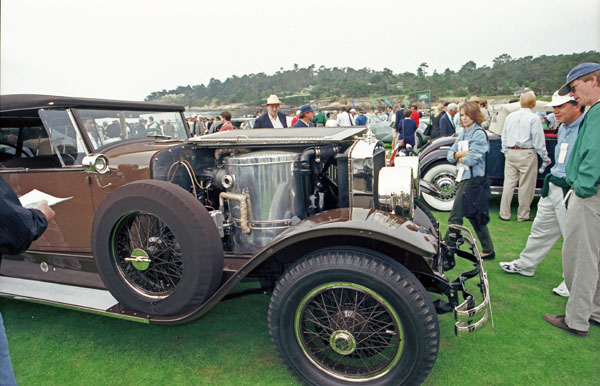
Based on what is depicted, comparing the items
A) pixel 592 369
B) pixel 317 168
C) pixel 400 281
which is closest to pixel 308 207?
pixel 317 168

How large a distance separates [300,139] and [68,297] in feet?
7.01

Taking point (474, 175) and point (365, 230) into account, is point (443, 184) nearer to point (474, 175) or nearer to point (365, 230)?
point (474, 175)

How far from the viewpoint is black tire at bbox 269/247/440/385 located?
1968 millimetres

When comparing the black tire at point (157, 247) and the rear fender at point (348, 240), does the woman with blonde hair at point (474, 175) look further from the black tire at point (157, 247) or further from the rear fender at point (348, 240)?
the black tire at point (157, 247)

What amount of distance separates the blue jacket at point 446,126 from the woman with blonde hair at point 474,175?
19.2ft

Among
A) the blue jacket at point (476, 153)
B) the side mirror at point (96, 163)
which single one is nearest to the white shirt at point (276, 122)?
the blue jacket at point (476, 153)

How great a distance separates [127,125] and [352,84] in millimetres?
71627

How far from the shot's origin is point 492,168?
6.39 meters

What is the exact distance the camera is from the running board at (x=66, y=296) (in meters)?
2.48

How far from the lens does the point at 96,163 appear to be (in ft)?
9.21

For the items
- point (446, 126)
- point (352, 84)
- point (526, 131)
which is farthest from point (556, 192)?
point (352, 84)

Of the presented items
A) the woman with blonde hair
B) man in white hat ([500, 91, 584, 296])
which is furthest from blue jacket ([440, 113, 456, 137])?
man in white hat ([500, 91, 584, 296])

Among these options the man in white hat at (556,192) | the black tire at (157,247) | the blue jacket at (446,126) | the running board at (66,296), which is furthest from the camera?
the blue jacket at (446,126)

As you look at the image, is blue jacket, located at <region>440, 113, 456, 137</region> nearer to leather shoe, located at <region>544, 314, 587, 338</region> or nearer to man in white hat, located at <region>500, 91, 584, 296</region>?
man in white hat, located at <region>500, 91, 584, 296</region>
